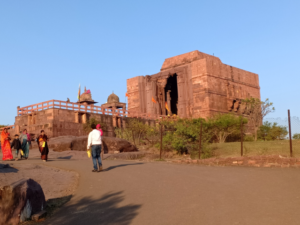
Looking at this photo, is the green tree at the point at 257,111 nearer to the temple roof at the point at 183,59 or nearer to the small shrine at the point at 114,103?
the temple roof at the point at 183,59

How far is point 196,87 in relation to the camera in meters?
37.0

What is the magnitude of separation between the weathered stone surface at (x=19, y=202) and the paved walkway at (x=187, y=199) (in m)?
0.44

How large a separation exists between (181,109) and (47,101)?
50.4 feet

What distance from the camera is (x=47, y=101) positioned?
2852cm

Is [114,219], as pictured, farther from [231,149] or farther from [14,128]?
[14,128]

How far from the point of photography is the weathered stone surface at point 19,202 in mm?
5867

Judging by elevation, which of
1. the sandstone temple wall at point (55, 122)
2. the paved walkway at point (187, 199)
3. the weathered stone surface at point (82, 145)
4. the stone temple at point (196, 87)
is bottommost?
the paved walkway at point (187, 199)

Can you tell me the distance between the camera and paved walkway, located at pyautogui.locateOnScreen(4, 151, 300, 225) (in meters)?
5.57

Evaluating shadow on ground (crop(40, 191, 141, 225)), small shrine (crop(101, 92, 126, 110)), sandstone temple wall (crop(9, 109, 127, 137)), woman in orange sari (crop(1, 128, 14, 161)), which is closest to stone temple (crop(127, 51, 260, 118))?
sandstone temple wall (crop(9, 109, 127, 137))

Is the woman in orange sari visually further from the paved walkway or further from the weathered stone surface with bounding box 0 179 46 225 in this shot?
the weathered stone surface with bounding box 0 179 46 225

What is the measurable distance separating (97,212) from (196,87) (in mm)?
31499

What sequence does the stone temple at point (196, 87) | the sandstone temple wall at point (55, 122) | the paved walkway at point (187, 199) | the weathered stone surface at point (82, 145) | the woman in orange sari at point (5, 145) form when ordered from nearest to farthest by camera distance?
1. the paved walkway at point (187, 199)
2. the woman in orange sari at point (5, 145)
3. the weathered stone surface at point (82, 145)
4. the sandstone temple wall at point (55, 122)
5. the stone temple at point (196, 87)

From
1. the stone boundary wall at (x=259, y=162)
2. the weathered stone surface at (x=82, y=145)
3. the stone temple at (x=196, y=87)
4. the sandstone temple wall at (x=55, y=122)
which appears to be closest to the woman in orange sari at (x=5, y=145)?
the weathered stone surface at (x=82, y=145)

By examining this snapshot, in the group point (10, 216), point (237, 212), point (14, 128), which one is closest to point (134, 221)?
point (237, 212)
